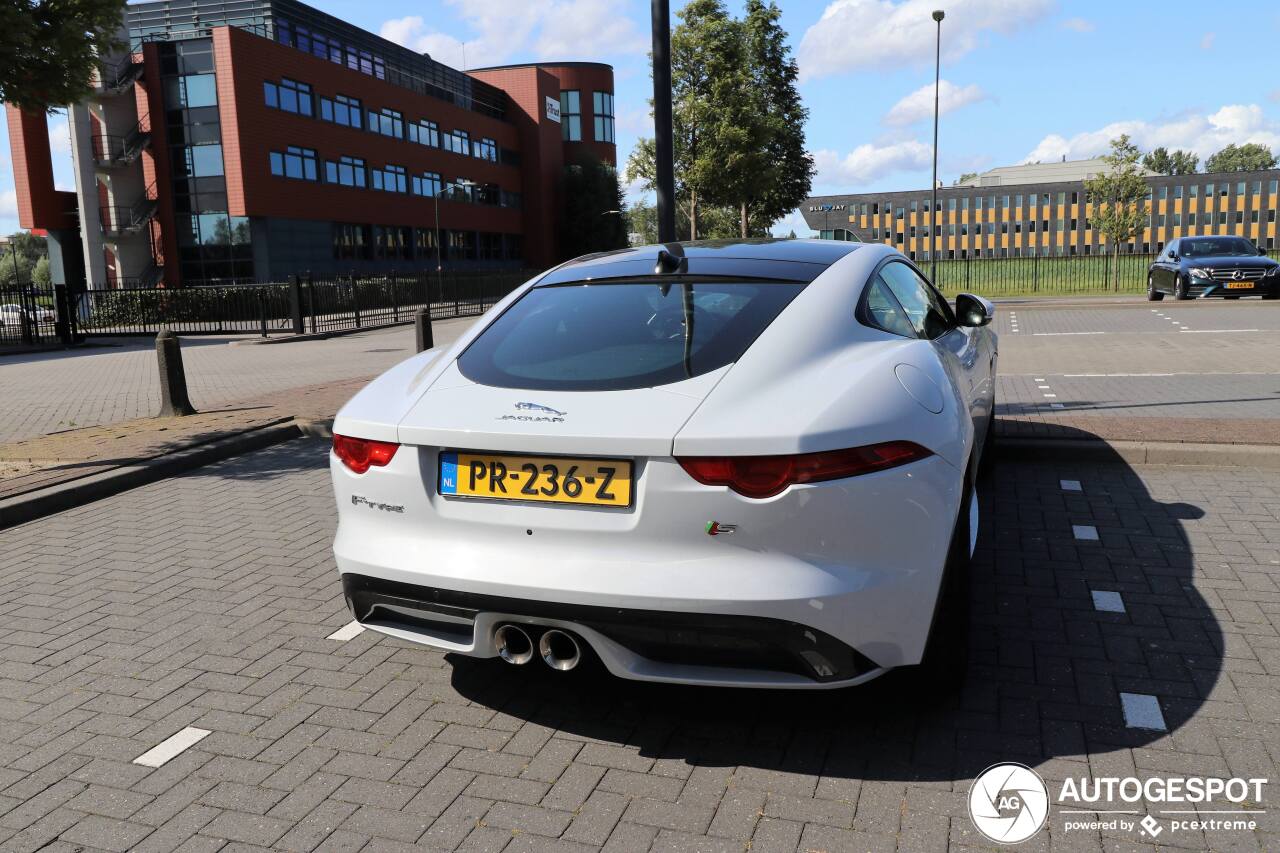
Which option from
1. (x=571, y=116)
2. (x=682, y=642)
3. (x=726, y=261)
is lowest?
(x=682, y=642)

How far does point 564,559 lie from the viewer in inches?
110

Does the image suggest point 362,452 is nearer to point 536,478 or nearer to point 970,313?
point 536,478

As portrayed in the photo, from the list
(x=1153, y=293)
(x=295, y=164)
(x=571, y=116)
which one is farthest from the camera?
(x=571, y=116)

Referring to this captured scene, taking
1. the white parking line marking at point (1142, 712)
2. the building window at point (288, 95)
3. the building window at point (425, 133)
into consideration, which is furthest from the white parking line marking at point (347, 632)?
the building window at point (425, 133)

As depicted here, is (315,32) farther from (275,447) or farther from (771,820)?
(771,820)

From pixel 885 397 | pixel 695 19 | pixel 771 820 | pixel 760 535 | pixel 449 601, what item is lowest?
pixel 771 820

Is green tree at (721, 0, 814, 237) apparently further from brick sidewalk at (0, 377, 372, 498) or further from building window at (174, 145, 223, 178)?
brick sidewalk at (0, 377, 372, 498)

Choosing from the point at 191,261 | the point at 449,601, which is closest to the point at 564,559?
the point at 449,601

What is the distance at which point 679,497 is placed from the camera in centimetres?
266

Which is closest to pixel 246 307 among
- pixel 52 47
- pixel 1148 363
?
pixel 52 47

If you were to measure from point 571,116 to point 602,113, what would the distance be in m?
2.46

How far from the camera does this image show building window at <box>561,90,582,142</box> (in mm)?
67938

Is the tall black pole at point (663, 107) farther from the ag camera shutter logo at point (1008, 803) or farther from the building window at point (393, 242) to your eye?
the building window at point (393, 242)

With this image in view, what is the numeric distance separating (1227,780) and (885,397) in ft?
4.62
